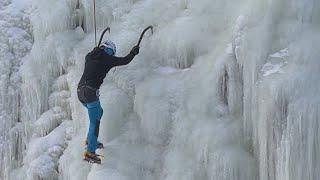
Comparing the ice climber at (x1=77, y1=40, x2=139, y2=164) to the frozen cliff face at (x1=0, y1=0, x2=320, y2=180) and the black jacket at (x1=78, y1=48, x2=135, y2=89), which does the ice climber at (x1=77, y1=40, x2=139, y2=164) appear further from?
the frozen cliff face at (x1=0, y1=0, x2=320, y2=180)

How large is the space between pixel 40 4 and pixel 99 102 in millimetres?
2213

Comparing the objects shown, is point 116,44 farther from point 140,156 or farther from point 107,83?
point 140,156

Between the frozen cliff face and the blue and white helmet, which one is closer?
the frozen cliff face

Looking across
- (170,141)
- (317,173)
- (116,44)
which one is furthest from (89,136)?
(317,173)

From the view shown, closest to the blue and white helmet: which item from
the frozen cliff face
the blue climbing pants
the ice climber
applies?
the ice climber

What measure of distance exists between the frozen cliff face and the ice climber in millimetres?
332

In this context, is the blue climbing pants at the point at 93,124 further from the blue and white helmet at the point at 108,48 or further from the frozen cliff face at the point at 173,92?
the blue and white helmet at the point at 108,48

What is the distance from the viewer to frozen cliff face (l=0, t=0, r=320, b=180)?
6.69m

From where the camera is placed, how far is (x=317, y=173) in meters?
6.52

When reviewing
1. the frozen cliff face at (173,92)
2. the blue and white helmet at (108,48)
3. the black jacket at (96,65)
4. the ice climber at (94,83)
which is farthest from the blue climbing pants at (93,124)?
the blue and white helmet at (108,48)

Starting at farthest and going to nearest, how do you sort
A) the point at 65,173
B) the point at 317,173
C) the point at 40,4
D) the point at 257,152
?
the point at 40,4 → the point at 65,173 → the point at 257,152 → the point at 317,173

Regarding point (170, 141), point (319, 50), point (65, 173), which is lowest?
point (65, 173)

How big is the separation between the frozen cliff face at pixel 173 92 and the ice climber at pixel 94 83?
1.09 feet

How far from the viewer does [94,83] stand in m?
7.42
